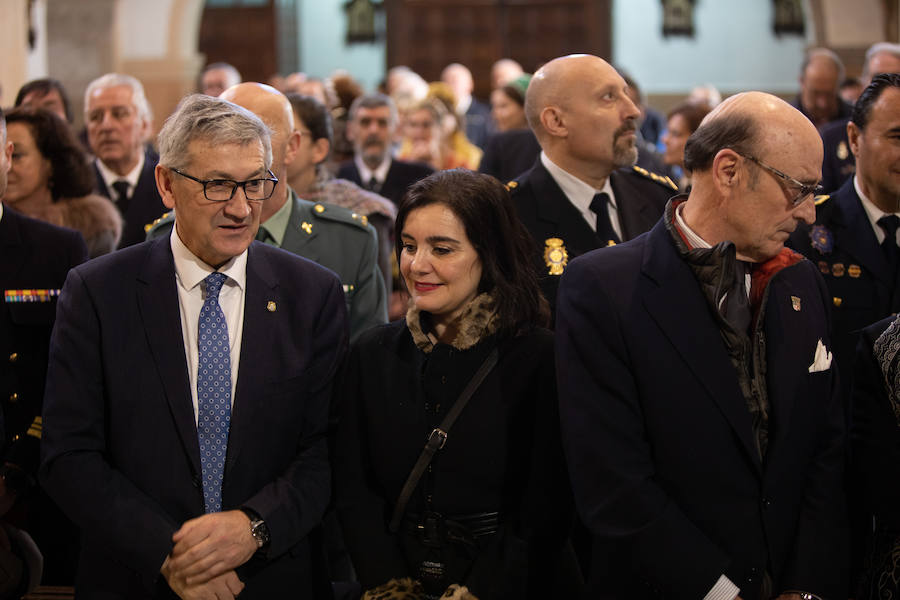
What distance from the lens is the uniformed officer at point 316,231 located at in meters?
3.12

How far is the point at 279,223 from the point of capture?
123 inches

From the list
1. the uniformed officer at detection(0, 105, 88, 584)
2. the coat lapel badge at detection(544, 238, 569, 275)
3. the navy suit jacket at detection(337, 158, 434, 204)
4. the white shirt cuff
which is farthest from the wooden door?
the white shirt cuff

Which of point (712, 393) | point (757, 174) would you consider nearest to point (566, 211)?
point (757, 174)

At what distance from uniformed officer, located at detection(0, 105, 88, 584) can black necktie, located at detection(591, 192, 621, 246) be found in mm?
1562

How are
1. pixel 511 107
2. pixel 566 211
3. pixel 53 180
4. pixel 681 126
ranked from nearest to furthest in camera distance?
pixel 566 211 → pixel 53 180 → pixel 681 126 → pixel 511 107

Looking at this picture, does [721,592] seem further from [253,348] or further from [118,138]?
[118,138]

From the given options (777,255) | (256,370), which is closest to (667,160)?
(777,255)

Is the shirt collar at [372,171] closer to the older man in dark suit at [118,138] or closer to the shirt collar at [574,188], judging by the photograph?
the older man in dark suit at [118,138]

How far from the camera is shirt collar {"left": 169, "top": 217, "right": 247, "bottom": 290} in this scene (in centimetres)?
232

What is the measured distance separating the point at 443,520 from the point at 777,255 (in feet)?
3.12

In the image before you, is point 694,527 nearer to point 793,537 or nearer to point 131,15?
point 793,537

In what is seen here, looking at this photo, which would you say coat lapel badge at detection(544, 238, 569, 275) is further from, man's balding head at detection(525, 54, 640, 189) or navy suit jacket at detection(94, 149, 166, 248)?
navy suit jacket at detection(94, 149, 166, 248)

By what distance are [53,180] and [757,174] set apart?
2463 mm

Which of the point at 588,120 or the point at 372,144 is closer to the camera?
the point at 588,120
